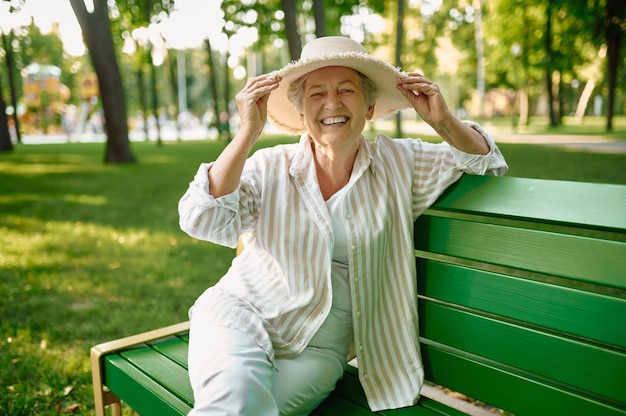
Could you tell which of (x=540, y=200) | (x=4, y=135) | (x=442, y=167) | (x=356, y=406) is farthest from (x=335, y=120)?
(x=4, y=135)

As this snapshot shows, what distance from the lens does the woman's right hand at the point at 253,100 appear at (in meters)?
2.16

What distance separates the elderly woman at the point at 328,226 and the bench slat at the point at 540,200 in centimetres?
9

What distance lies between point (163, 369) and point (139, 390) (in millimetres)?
137

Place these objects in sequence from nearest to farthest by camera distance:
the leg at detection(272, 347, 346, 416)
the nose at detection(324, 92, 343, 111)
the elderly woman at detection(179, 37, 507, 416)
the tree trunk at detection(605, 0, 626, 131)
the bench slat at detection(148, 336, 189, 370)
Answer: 1. the leg at detection(272, 347, 346, 416)
2. the elderly woman at detection(179, 37, 507, 416)
3. the nose at detection(324, 92, 343, 111)
4. the bench slat at detection(148, 336, 189, 370)
5. the tree trunk at detection(605, 0, 626, 131)

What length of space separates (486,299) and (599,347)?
395 mm

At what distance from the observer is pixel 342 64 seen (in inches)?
88.5

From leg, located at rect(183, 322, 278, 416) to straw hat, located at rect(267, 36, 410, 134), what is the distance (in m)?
1.02

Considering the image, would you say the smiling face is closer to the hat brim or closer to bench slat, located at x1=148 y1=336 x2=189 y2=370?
the hat brim

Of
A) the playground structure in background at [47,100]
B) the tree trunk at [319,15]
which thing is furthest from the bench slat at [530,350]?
the playground structure in background at [47,100]

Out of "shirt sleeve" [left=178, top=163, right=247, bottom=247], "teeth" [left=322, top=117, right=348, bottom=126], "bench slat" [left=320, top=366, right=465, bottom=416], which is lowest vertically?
"bench slat" [left=320, top=366, right=465, bottom=416]

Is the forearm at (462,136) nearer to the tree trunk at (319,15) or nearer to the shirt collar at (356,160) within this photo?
the shirt collar at (356,160)

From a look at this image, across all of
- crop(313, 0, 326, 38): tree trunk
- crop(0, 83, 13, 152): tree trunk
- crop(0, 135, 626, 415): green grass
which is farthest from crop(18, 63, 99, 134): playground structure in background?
crop(313, 0, 326, 38): tree trunk

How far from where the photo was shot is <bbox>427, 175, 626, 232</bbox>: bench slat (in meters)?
1.71

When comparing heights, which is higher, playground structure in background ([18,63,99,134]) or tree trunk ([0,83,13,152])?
playground structure in background ([18,63,99,134])
